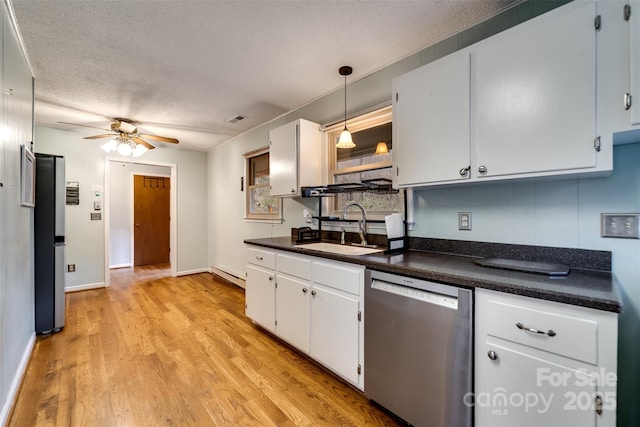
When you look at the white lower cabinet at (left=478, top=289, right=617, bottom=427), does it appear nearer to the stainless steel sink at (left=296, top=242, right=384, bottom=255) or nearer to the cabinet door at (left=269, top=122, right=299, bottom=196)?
the stainless steel sink at (left=296, top=242, right=384, bottom=255)

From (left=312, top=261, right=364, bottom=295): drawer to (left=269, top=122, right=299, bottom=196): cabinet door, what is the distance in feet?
3.32

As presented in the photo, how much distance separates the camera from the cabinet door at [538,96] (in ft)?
3.93

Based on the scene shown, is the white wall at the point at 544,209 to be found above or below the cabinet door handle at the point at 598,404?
above

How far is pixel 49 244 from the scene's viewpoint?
8.82 ft

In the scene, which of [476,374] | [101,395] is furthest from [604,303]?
[101,395]

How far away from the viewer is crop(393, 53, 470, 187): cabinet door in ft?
5.16

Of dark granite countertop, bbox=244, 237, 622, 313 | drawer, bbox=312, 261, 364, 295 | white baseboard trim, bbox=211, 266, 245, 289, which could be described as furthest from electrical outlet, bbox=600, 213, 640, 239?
white baseboard trim, bbox=211, 266, 245, 289

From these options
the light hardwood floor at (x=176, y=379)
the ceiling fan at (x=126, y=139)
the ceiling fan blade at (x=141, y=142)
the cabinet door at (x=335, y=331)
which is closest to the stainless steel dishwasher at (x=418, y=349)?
the cabinet door at (x=335, y=331)

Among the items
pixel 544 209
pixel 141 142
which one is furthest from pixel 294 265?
pixel 141 142

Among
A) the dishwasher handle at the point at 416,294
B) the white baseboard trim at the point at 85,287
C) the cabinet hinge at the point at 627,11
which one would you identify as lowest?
the white baseboard trim at the point at 85,287

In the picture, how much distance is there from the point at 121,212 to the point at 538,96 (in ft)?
23.2

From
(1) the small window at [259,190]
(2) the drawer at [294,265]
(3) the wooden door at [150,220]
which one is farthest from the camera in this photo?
(3) the wooden door at [150,220]

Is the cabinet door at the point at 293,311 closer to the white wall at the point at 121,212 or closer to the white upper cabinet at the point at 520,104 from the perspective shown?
the white upper cabinet at the point at 520,104

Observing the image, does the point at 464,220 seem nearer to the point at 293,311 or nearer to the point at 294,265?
the point at 294,265
